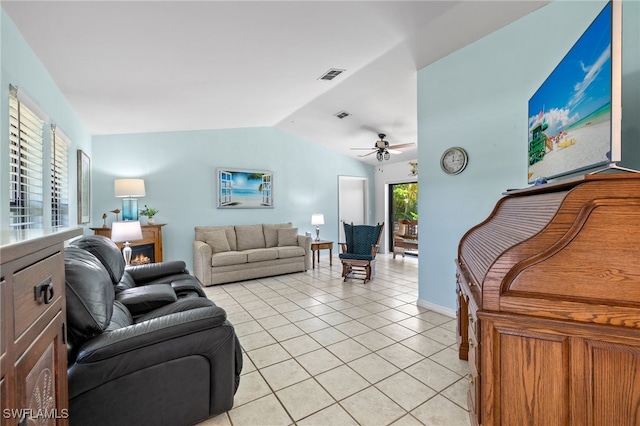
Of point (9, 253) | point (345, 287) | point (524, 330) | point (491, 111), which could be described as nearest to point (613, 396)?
point (524, 330)

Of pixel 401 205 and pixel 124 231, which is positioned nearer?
pixel 124 231

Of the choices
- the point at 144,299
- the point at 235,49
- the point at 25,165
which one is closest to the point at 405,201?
the point at 235,49

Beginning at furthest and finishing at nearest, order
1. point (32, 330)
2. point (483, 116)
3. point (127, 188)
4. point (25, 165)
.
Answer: point (127, 188), point (483, 116), point (25, 165), point (32, 330)

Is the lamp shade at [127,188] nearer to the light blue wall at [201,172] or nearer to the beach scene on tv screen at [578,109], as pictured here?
the light blue wall at [201,172]

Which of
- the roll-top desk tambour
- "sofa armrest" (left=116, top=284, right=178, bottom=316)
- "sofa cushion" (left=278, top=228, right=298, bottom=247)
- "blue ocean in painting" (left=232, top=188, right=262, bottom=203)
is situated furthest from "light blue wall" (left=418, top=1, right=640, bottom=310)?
"blue ocean in painting" (left=232, top=188, right=262, bottom=203)

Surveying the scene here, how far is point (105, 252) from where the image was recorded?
2.22m

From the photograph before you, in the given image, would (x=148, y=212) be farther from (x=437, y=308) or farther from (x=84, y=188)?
(x=437, y=308)

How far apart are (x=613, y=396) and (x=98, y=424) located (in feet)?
6.64

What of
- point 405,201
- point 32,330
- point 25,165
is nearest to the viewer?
point 32,330

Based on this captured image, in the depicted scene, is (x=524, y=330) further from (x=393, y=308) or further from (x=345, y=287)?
(x=345, y=287)

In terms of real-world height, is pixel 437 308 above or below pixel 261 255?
below

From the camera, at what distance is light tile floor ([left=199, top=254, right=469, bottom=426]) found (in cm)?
167

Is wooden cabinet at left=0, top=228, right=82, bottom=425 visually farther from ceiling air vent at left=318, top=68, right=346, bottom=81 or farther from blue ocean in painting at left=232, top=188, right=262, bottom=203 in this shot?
blue ocean in painting at left=232, top=188, right=262, bottom=203

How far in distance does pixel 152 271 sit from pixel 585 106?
3535 mm
